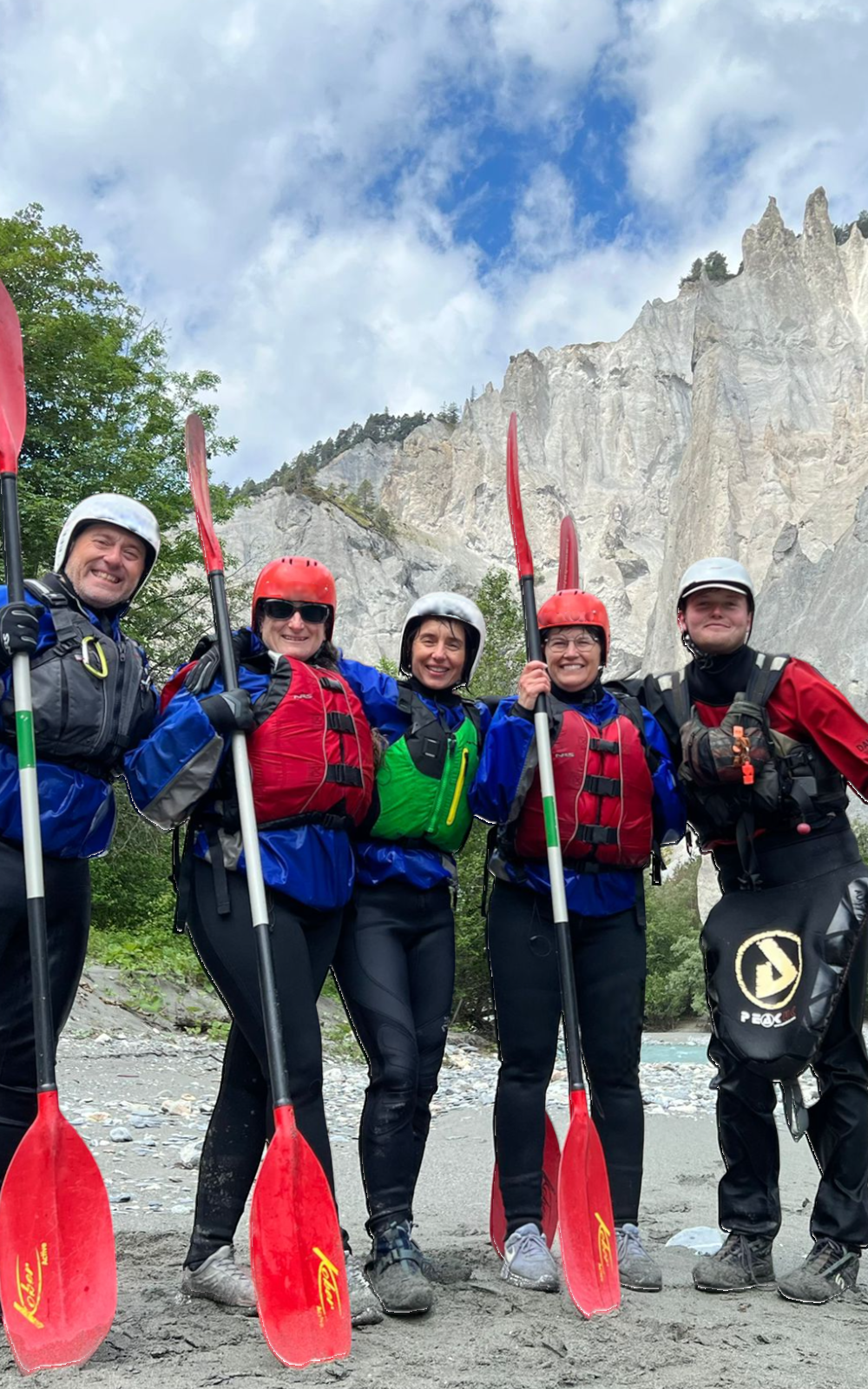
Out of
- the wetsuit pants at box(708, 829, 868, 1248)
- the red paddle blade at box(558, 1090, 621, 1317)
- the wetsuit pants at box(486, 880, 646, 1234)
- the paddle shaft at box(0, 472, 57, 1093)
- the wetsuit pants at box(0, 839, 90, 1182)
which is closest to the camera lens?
the paddle shaft at box(0, 472, 57, 1093)

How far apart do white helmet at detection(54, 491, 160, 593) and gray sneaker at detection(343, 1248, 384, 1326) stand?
2133 millimetres

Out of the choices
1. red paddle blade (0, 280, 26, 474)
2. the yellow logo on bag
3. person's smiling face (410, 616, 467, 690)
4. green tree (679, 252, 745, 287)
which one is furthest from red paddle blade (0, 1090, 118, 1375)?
green tree (679, 252, 745, 287)

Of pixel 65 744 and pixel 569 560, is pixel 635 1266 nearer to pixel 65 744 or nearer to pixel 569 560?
pixel 65 744

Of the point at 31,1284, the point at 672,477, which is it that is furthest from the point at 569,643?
the point at 672,477

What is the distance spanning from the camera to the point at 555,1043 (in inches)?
154

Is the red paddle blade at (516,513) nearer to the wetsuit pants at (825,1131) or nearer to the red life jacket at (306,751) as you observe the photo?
the red life jacket at (306,751)

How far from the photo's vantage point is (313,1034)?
10.9 ft

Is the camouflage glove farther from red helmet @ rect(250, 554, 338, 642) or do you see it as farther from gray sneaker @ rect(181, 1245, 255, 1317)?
gray sneaker @ rect(181, 1245, 255, 1317)

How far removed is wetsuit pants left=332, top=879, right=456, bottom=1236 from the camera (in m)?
3.45

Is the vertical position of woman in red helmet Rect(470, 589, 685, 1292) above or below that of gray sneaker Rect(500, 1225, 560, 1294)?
above

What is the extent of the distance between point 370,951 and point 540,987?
2.01 feet

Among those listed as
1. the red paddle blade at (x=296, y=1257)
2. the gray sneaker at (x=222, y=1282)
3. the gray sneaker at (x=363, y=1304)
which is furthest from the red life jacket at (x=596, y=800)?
the gray sneaker at (x=222, y=1282)

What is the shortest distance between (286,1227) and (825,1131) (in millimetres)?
1793

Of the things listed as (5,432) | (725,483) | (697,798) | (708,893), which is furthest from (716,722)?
(725,483)
